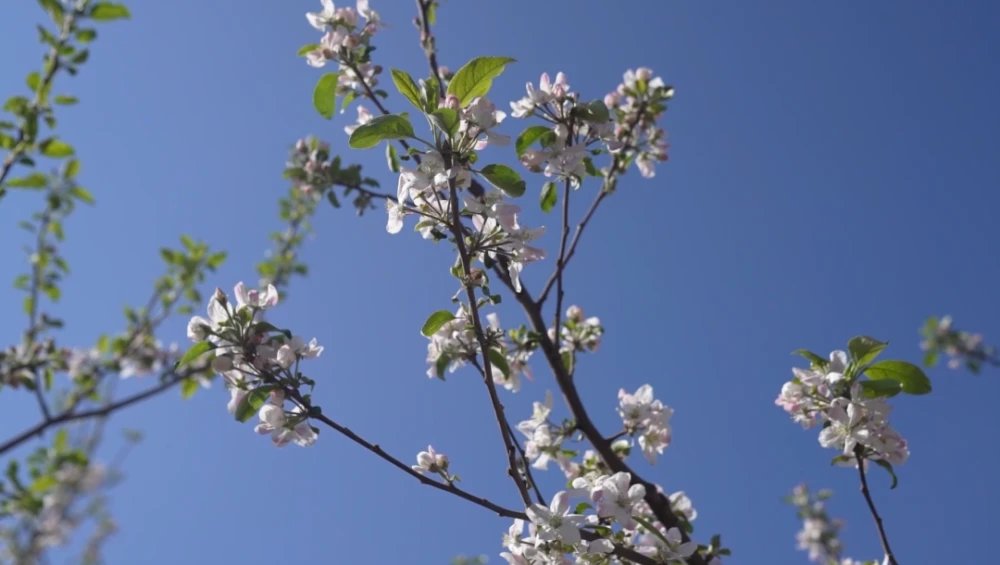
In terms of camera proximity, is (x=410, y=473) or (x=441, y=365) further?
(x=441, y=365)

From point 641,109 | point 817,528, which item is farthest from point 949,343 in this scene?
point 641,109

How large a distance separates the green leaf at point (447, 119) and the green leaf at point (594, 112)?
707 millimetres

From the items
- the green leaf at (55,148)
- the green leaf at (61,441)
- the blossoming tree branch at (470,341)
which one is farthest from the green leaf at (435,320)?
the green leaf at (61,441)

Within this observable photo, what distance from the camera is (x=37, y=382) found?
12.8 ft

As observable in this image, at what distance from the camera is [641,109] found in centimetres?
383

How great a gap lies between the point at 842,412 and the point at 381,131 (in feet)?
5.37

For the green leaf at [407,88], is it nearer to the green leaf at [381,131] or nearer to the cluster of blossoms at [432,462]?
the green leaf at [381,131]

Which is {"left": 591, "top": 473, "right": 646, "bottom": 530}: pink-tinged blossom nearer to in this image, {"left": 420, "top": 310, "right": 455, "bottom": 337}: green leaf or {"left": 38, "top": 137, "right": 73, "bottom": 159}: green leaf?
{"left": 420, "top": 310, "right": 455, "bottom": 337}: green leaf

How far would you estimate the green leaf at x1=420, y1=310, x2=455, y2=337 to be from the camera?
2074mm

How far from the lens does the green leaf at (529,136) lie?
234cm

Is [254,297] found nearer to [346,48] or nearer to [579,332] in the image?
[346,48]

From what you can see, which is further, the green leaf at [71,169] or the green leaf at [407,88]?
the green leaf at [71,169]

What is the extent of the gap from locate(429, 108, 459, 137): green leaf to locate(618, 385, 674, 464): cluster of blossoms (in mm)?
1765

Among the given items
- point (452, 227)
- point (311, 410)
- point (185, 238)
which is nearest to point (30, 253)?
point (185, 238)
